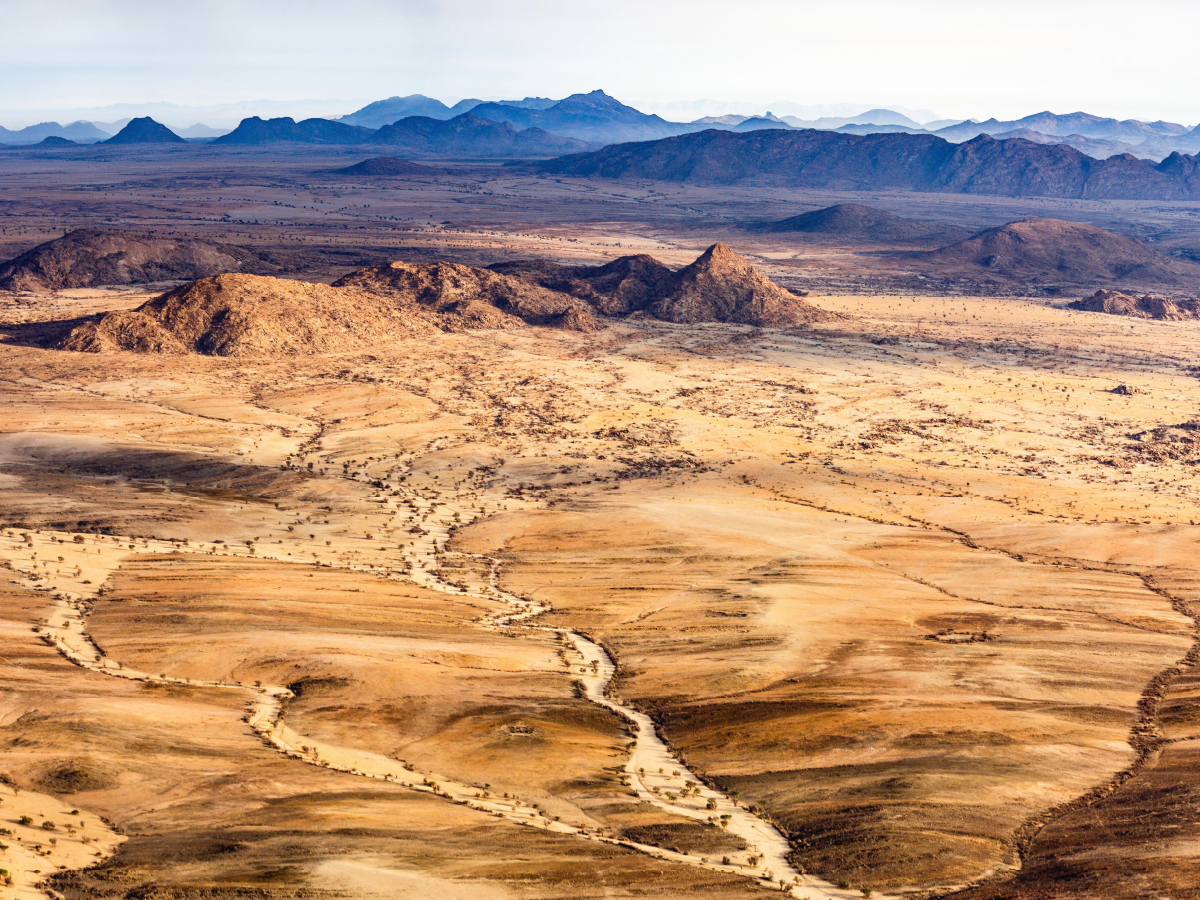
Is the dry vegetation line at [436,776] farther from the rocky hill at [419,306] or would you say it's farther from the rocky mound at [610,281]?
the rocky mound at [610,281]

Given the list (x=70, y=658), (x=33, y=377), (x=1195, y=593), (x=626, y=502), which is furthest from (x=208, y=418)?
(x=1195, y=593)

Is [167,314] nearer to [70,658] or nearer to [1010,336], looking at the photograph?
[70,658]

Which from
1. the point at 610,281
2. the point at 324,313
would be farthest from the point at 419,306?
the point at 610,281

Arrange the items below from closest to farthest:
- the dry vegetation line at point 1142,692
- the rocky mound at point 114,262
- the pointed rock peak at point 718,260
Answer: the dry vegetation line at point 1142,692
the pointed rock peak at point 718,260
the rocky mound at point 114,262

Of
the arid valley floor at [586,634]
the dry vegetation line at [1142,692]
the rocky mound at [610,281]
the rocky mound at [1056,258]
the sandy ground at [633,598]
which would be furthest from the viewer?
the rocky mound at [1056,258]

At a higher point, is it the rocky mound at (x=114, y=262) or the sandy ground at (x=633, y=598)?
the rocky mound at (x=114, y=262)

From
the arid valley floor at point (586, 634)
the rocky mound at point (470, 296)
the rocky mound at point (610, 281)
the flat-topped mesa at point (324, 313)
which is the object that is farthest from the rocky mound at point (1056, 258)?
the flat-topped mesa at point (324, 313)

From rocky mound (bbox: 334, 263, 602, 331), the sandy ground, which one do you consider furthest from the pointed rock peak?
the sandy ground
